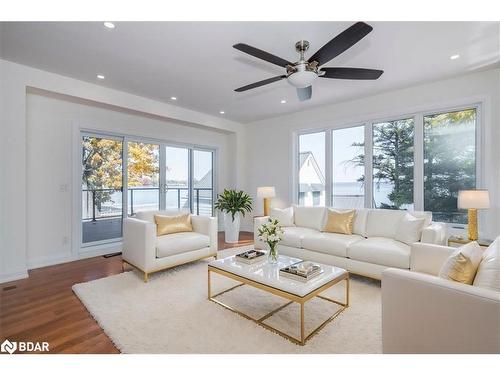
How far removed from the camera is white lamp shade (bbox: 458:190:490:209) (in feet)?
9.66

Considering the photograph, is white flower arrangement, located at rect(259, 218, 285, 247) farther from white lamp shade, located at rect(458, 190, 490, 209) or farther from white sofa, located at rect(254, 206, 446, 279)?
white lamp shade, located at rect(458, 190, 490, 209)

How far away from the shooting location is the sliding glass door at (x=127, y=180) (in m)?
4.34

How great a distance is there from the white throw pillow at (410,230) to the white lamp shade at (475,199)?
52 centimetres

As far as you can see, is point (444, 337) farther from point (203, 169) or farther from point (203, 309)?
point (203, 169)

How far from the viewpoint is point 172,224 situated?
372 centimetres

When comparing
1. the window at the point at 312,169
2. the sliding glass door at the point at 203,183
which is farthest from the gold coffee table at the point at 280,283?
the sliding glass door at the point at 203,183

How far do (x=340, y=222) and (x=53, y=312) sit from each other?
349 centimetres

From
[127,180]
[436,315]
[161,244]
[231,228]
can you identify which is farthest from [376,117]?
[127,180]

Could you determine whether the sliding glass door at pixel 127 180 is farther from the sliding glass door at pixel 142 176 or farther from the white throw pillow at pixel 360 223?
the white throw pillow at pixel 360 223

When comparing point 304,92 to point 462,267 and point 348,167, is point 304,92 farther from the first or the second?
point 348,167

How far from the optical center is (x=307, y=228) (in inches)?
164
